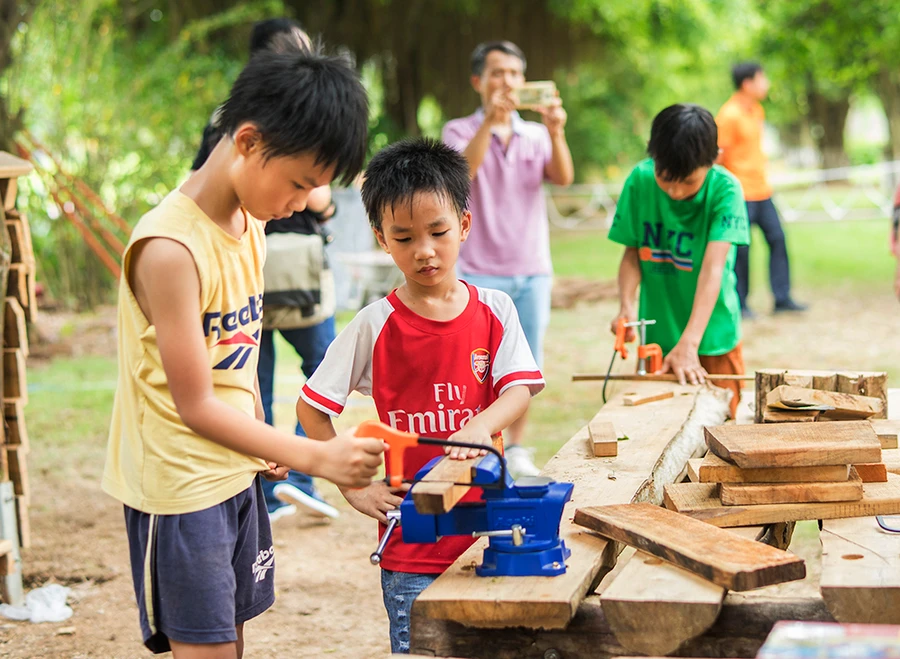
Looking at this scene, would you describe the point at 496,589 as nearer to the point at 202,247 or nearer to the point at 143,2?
the point at 202,247

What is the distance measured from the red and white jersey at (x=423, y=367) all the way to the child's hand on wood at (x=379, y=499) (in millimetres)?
127

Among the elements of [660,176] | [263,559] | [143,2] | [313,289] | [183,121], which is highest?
[143,2]

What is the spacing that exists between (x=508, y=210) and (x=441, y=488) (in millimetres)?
3530

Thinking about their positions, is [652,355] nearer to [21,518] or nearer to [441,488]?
[441,488]

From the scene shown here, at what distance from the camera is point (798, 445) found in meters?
2.67

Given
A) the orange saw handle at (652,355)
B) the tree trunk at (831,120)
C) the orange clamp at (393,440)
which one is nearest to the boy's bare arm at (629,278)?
the orange saw handle at (652,355)

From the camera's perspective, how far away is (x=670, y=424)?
3531mm

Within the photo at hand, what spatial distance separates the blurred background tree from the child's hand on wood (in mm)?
6273

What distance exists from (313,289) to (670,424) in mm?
1822

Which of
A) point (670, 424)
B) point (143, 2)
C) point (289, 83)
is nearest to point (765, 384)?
point (670, 424)

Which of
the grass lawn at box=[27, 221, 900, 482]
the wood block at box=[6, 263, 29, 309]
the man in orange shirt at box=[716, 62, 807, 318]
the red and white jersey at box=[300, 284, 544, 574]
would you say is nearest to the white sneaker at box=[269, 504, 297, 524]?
the grass lawn at box=[27, 221, 900, 482]

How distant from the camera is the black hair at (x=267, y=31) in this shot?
4320 millimetres

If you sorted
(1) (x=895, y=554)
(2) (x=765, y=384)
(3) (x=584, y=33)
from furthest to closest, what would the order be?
(3) (x=584, y=33), (2) (x=765, y=384), (1) (x=895, y=554)

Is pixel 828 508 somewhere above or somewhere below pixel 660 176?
below
